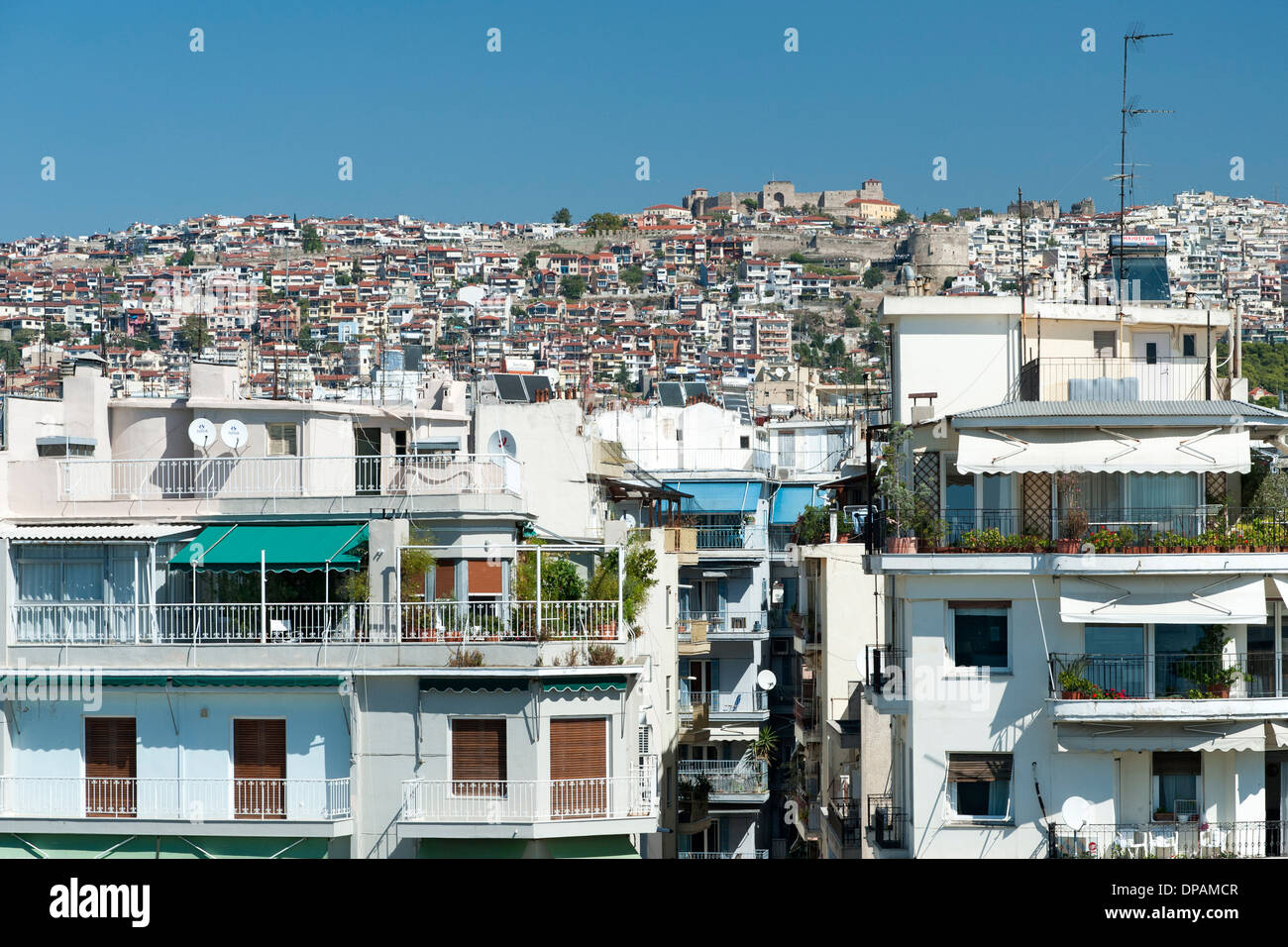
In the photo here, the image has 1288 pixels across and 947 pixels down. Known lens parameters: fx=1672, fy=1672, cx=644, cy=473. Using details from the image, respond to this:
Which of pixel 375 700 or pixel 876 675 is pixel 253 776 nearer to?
pixel 375 700

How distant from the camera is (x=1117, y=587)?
17.1 m

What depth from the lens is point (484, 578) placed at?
742 inches

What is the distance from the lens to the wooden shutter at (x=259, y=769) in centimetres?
1783

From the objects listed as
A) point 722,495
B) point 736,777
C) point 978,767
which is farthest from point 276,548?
point 722,495

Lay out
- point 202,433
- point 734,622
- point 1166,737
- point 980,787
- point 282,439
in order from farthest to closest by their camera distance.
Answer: point 734,622 < point 282,439 < point 202,433 < point 980,787 < point 1166,737

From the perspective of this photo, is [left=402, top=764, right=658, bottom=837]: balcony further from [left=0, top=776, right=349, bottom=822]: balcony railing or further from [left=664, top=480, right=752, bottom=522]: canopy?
[left=664, top=480, right=752, bottom=522]: canopy

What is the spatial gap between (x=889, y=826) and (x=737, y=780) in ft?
49.5

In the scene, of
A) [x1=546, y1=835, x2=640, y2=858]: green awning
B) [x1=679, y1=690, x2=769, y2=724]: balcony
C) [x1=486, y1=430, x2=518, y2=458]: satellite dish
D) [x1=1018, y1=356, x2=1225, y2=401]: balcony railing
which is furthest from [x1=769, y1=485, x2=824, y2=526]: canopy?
[x1=546, y1=835, x2=640, y2=858]: green awning

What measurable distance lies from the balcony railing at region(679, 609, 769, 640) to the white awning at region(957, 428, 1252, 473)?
18216 millimetres

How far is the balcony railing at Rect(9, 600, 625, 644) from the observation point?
59.0 ft

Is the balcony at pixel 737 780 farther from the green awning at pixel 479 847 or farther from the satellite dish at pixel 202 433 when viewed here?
the green awning at pixel 479 847

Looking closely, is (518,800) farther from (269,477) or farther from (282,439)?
(282,439)
